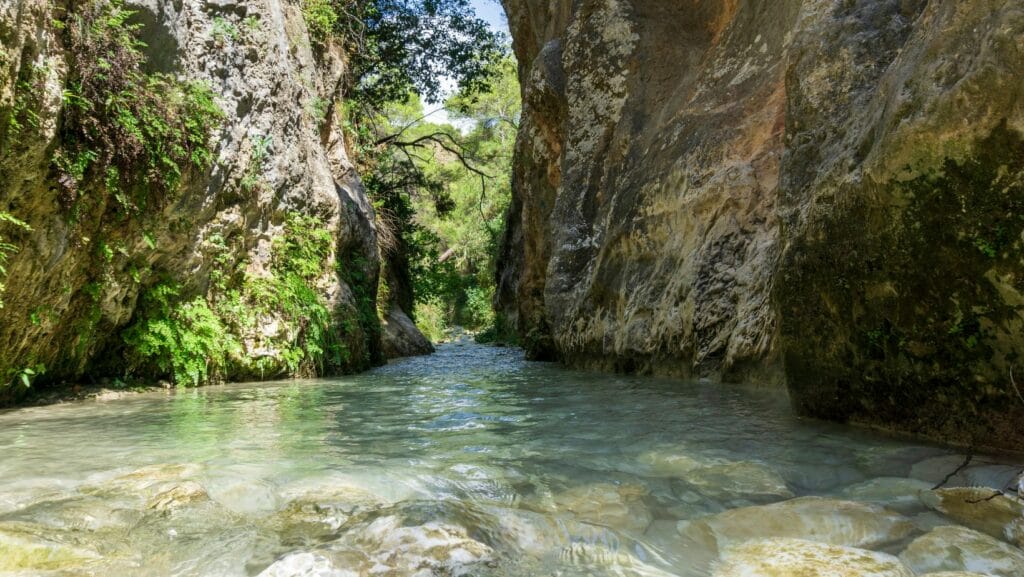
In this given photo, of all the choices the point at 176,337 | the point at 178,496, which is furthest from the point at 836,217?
the point at 176,337

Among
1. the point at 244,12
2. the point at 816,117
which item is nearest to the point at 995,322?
the point at 816,117

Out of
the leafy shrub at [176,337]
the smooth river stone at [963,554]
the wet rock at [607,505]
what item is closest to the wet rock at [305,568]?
the wet rock at [607,505]

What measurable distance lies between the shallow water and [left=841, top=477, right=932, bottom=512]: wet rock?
0.02 m

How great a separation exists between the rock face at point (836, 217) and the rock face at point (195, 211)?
14.6ft

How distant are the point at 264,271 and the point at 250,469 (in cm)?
611

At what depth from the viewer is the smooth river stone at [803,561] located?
1.67 metres

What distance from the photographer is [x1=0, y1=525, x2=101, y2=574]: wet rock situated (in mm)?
1622

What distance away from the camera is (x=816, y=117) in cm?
411

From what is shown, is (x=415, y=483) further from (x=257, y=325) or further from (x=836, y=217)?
(x=257, y=325)

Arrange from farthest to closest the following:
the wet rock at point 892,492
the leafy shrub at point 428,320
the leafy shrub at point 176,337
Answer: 1. the leafy shrub at point 428,320
2. the leafy shrub at point 176,337
3. the wet rock at point 892,492

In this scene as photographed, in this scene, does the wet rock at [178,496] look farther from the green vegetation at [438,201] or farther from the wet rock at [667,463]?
the green vegetation at [438,201]

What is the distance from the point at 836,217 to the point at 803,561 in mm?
2219

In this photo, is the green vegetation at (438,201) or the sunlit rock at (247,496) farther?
the green vegetation at (438,201)

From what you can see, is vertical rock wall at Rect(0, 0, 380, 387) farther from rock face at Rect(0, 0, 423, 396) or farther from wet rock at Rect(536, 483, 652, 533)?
wet rock at Rect(536, 483, 652, 533)
